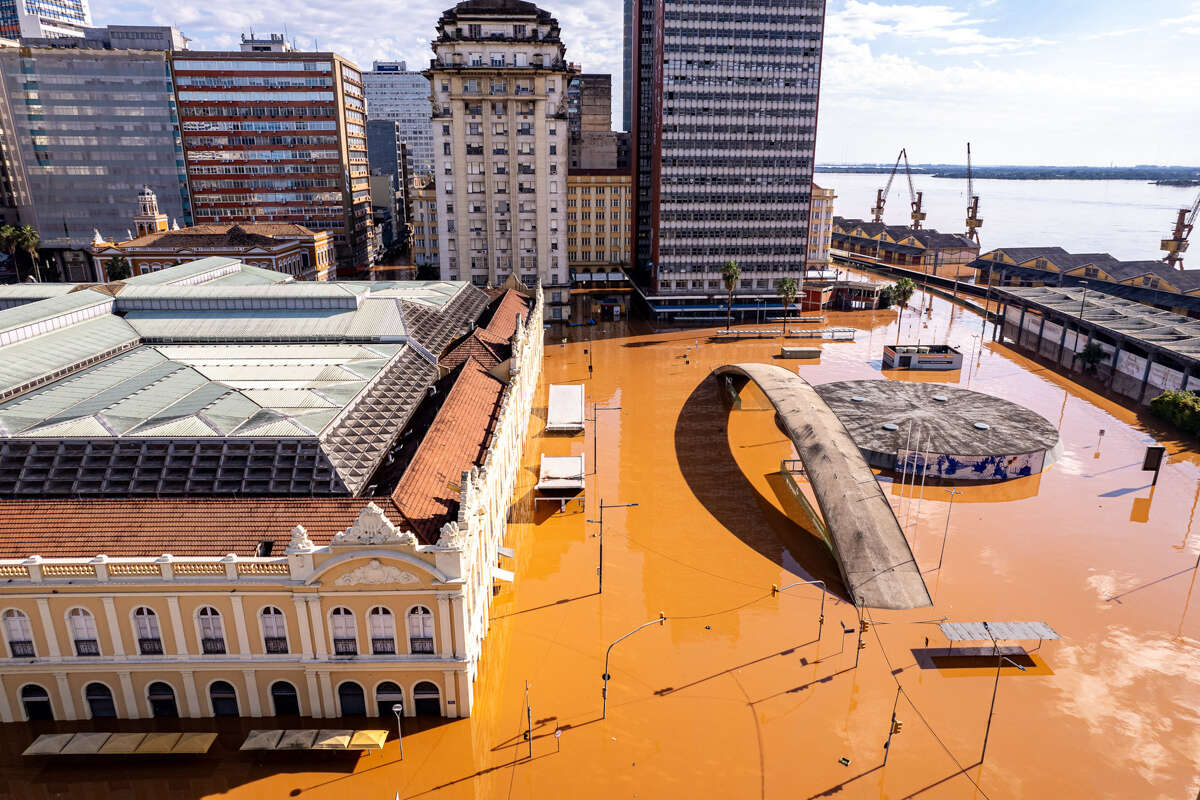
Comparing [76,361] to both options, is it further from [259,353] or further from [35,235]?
[35,235]

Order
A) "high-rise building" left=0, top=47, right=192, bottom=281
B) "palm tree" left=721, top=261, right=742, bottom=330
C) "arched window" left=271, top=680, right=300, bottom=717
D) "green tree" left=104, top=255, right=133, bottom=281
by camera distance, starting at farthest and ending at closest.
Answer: "high-rise building" left=0, top=47, right=192, bottom=281 → "palm tree" left=721, top=261, right=742, bottom=330 → "green tree" left=104, top=255, right=133, bottom=281 → "arched window" left=271, top=680, right=300, bottom=717

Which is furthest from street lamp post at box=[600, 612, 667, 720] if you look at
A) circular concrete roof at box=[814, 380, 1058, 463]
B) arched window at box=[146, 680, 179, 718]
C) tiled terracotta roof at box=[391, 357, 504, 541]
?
circular concrete roof at box=[814, 380, 1058, 463]

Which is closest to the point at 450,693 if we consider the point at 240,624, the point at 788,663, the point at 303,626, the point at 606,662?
the point at 303,626

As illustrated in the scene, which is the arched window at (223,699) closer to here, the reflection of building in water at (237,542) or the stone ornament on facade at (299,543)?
the reflection of building in water at (237,542)

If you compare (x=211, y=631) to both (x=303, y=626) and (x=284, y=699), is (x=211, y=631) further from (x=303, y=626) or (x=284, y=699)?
(x=284, y=699)

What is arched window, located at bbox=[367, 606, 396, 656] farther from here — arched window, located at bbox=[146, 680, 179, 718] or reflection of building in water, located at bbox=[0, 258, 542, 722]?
arched window, located at bbox=[146, 680, 179, 718]

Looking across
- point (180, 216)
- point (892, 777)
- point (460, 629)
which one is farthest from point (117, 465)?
point (180, 216)

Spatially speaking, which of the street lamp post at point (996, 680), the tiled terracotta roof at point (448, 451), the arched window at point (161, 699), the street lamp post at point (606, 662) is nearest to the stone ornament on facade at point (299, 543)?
the tiled terracotta roof at point (448, 451)
